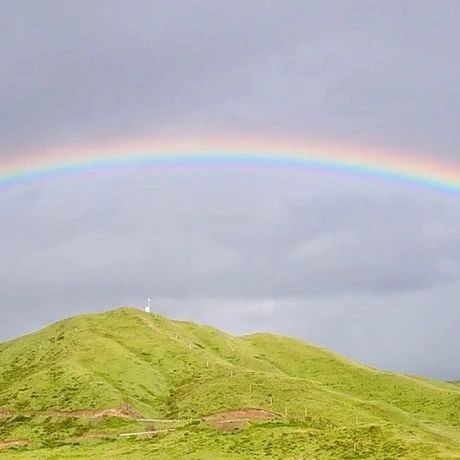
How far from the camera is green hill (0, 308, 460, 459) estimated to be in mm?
75188

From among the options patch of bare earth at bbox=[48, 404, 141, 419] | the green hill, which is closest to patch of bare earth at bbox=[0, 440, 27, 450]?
the green hill

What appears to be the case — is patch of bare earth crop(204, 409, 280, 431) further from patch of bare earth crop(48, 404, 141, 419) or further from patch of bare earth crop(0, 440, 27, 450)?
patch of bare earth crop(0, 440, 27, 450)

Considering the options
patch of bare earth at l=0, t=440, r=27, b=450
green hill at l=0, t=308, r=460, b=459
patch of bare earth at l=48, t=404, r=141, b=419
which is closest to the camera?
green hill at l=0, t=308, r=460, b=459

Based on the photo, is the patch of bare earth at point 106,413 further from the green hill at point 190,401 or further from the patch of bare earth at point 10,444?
the patch of bare earth at point 10,444

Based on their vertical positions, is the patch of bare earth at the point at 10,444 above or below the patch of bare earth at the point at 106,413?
Answer: below

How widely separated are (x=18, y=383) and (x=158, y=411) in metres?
27.3

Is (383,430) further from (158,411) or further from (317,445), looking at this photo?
(158,411)

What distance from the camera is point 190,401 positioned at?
10356 cm

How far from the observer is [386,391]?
12988 cm

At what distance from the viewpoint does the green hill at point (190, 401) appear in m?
75.2

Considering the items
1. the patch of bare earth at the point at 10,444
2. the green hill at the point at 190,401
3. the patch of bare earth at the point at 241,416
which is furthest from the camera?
the patch of bare earth at the point at 241,416

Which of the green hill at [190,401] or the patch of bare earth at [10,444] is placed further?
the patch of bare earth at [10,444]

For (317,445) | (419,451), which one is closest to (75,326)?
(317,445)

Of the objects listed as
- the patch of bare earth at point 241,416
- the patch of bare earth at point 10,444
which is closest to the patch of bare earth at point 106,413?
the patch of bare earth at point 10,444
